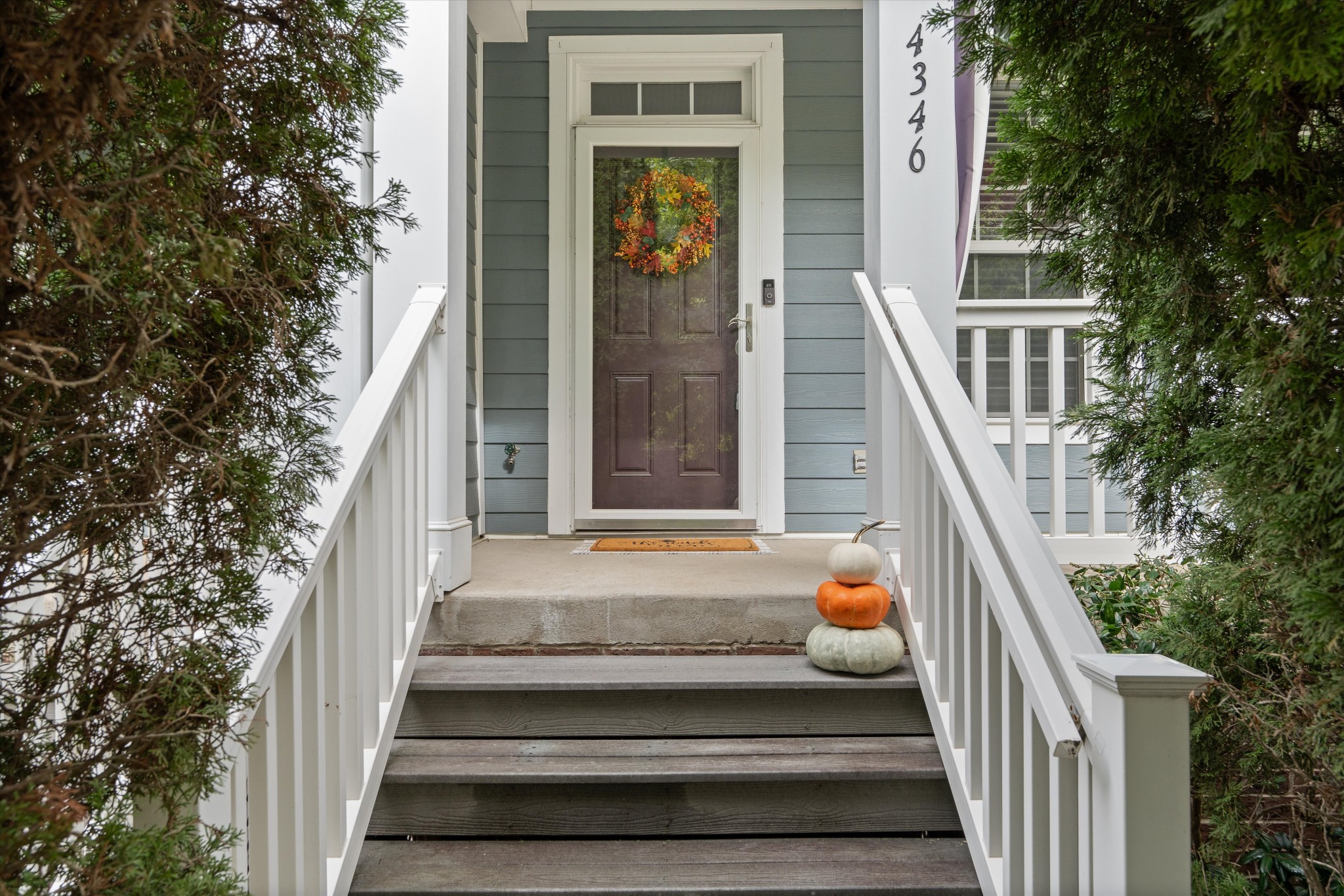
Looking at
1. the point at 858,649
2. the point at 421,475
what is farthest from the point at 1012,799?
the point at 421,475

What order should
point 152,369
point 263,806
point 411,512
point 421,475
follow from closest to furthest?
point 152,369 → point 263,806 → point 411,512 → point 421,475

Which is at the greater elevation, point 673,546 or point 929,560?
point 929,560

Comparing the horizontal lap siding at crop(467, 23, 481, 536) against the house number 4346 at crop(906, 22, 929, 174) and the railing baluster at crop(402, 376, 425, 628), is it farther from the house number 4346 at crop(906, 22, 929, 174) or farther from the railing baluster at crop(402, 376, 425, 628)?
the house number 4346 at crop(906, 22, 929, 174)

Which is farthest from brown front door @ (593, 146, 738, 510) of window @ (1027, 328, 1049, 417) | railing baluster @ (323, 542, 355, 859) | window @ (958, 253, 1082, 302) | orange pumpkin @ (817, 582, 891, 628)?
railing baluster @ (323, 542, 355, 859)

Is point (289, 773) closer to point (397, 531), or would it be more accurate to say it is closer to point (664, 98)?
point (397, 531)

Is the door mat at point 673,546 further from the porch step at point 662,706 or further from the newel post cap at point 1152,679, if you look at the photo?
the newel post cap at point 1152,679

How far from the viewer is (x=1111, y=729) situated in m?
1.16

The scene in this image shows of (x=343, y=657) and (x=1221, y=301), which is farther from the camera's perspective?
(x=343, y=657)

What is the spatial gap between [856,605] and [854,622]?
40 millimetres

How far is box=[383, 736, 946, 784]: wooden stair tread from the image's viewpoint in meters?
1.72

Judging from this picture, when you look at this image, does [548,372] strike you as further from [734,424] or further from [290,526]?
[290,526]

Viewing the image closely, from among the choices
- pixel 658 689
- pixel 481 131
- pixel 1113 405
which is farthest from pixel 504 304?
pixel 1113 405

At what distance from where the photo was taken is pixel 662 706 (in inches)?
75.6

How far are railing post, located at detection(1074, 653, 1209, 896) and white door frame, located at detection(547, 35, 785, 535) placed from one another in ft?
8.59
